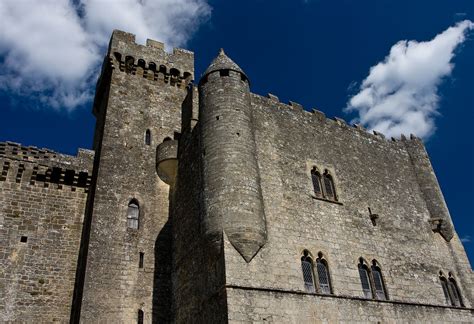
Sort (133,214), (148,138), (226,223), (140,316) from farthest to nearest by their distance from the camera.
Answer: (148,138) < (133,214) < (140,316) < (226,223)

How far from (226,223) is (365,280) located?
4771mm

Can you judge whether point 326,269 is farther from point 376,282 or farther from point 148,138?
point 148,138

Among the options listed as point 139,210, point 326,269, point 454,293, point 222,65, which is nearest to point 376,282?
point 326,269

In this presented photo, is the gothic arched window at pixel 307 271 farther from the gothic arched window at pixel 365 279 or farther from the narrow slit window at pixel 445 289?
the narrow slit window at pixel 445 289

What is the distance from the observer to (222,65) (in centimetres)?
1566

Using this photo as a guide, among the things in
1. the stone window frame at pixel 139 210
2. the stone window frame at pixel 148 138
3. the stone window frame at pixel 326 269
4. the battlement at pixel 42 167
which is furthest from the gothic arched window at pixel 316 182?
the battlement at pixel 42 167

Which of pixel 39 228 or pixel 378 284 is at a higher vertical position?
pixel 39 228

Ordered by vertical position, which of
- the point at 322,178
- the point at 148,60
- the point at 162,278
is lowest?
the point at 162,278

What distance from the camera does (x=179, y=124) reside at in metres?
19.1

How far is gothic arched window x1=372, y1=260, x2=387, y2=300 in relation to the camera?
1373 cm

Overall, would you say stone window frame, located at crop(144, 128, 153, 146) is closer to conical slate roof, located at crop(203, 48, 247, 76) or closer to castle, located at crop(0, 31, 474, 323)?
castle, located at crop(0, 31, 474, 323)

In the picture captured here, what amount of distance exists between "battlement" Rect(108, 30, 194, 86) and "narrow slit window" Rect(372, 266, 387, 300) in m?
11.4

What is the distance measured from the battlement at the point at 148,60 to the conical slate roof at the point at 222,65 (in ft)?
15.1

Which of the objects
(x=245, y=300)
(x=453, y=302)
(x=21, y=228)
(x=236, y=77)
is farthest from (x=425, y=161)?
(x=21, y=228)
